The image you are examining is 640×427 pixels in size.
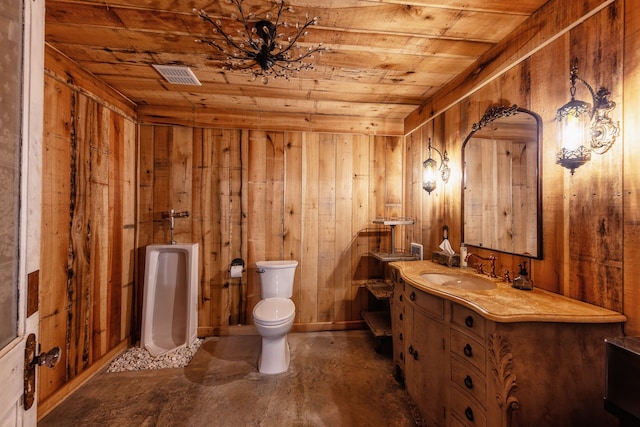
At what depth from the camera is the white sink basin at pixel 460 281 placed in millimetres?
1625

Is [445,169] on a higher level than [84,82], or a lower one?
lower

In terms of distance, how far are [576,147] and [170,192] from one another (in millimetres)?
3171

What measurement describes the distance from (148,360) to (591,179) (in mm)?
3362

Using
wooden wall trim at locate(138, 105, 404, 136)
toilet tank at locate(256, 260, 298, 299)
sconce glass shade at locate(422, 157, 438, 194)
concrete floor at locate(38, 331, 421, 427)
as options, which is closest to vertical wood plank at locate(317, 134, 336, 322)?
wooden wall trim at locate(138, 105, 404, 136)

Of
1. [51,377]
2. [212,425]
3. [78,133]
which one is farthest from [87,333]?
[78,133]

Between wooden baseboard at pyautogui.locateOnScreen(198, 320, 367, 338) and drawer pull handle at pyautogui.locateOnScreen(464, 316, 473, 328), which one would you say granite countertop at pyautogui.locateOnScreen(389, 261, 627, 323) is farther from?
wooden baseboard at pyautogui.locateOnScreen(198, 320, 367, 338)

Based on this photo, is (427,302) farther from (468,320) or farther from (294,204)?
(294,204)

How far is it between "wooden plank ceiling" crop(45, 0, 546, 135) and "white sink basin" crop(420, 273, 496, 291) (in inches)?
60.6

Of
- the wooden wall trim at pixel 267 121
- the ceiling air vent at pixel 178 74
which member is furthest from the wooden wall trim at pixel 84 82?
the ceiling air vent at pixel 178 74

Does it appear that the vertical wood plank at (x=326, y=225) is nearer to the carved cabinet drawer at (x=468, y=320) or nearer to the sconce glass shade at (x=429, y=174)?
the sconce glass shade at (x=429, y=174)

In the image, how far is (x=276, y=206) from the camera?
113 inches

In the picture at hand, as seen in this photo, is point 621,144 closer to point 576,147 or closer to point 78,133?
point 576,147

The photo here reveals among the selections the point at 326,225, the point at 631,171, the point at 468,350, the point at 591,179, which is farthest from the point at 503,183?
the point at 326,225

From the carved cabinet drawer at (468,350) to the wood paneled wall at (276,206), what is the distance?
1673 millimetres
